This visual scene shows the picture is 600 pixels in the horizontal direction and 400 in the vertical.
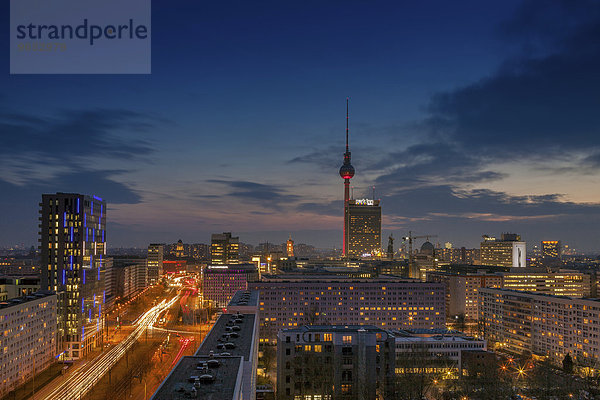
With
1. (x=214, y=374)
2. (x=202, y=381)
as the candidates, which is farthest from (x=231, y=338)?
(x=202, y=381)

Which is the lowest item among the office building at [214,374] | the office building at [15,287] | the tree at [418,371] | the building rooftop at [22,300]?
the tree at [418,371]

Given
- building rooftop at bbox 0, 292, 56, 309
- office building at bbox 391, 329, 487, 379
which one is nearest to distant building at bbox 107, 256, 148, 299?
building rooftop at bbox 0, 292, 56, 309

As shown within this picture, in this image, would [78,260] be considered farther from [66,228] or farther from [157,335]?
[157,335]

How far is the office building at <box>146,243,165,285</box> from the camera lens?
16729cm

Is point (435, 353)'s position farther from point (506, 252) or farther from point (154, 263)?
point (154, 263)

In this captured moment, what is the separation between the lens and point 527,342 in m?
69.1

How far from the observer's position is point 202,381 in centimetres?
2159

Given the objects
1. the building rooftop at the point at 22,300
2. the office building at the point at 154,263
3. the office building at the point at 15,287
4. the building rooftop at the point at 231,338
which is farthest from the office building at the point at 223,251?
the building rooftop at the point at 231,338

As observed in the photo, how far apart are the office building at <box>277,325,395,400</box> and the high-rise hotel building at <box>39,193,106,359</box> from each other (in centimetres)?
3114

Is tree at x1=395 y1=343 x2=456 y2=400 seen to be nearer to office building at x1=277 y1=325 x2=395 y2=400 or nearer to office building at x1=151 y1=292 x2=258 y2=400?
office building at x1=277 y1=325 x2=395 y2=400

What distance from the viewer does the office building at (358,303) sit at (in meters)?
84.8

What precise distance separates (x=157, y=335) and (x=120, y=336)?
540 cm

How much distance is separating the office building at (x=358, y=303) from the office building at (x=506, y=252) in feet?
322

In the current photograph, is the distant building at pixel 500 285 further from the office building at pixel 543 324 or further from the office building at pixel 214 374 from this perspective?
the office building at pixel 214 374
